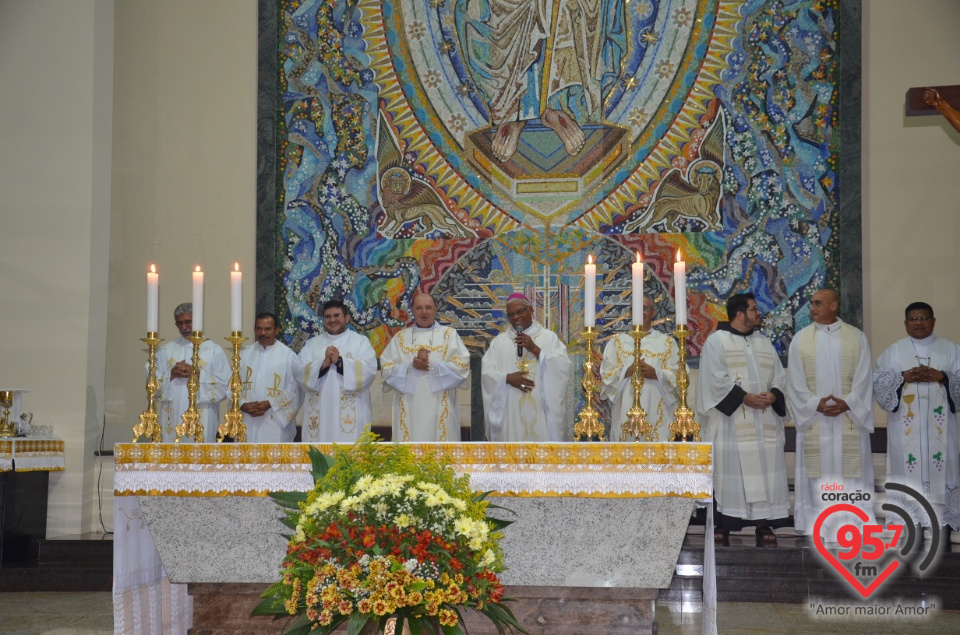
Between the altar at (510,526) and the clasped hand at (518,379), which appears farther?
the clasped hand at (518,379)

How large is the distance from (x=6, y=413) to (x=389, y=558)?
6036 mm

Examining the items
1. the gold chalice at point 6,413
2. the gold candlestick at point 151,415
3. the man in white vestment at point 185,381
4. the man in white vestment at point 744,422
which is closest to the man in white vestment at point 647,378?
the man in white vestment at point 744,422

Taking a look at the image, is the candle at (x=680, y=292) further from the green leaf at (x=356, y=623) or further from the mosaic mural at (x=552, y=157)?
the mosaic mural at (x=552, y=157)

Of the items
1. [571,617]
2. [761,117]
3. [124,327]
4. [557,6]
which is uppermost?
[557,6]

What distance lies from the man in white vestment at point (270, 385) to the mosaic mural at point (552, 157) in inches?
35.6

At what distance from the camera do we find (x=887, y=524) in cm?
748

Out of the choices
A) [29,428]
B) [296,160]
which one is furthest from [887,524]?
[29,428]

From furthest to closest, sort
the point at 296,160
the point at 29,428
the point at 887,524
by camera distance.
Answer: the point at 296,160
the point at 29,428
the point at 887,524

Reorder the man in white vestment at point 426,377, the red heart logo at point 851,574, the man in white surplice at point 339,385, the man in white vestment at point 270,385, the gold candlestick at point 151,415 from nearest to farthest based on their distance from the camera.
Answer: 1. the gold candlestick at point 151,415
2. the red heart logo at point 851,574
3. the man in white vestment at point 426,377
4. the man in white surplice at point 339,385
5. the man in white vestment at point 270,385

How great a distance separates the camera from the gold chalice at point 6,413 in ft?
26.2

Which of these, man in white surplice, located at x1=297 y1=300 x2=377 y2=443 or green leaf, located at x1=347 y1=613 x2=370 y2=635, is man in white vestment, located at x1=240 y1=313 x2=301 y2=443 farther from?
green leaf, located at x1=347 y1=613 x2=370 y2=635

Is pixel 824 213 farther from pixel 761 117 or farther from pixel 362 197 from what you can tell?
pixel 362 197

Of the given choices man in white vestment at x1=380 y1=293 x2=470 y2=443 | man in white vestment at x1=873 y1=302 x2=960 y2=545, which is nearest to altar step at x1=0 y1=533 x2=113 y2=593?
man in white vestment at x1=380 y1=293 x2=470 y2=443

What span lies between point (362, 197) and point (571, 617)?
535 centimetres
